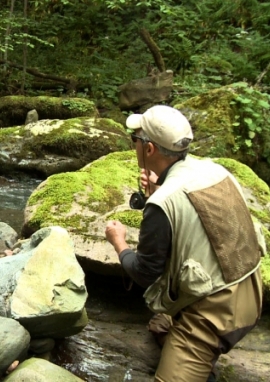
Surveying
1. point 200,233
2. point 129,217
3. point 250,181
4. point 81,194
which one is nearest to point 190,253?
point 200,233

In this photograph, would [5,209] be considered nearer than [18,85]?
Yes

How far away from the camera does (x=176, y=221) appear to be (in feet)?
7.61

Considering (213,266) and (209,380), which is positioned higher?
(213,266)

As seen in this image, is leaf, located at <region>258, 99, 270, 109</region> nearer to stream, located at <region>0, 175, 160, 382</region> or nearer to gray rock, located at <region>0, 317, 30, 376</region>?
stream, located at <region>0, 175, 160, 382</region>

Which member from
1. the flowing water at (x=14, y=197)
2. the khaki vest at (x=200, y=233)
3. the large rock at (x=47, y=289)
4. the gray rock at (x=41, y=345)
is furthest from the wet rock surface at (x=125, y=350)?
the flowing water at (x=14, y=197)

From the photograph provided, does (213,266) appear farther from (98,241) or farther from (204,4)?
(204,4)

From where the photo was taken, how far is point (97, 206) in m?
4.37

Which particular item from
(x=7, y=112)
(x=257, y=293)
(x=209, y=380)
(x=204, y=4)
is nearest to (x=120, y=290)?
(x=209, y=380)

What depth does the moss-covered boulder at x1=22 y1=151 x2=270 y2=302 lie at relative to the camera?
3.78 m

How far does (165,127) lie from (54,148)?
605cm

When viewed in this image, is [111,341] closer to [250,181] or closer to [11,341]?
[11,341]

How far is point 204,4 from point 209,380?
14.2m

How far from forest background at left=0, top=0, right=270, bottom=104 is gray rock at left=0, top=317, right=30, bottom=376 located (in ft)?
29.3

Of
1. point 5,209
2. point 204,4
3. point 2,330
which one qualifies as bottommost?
point 5,209
